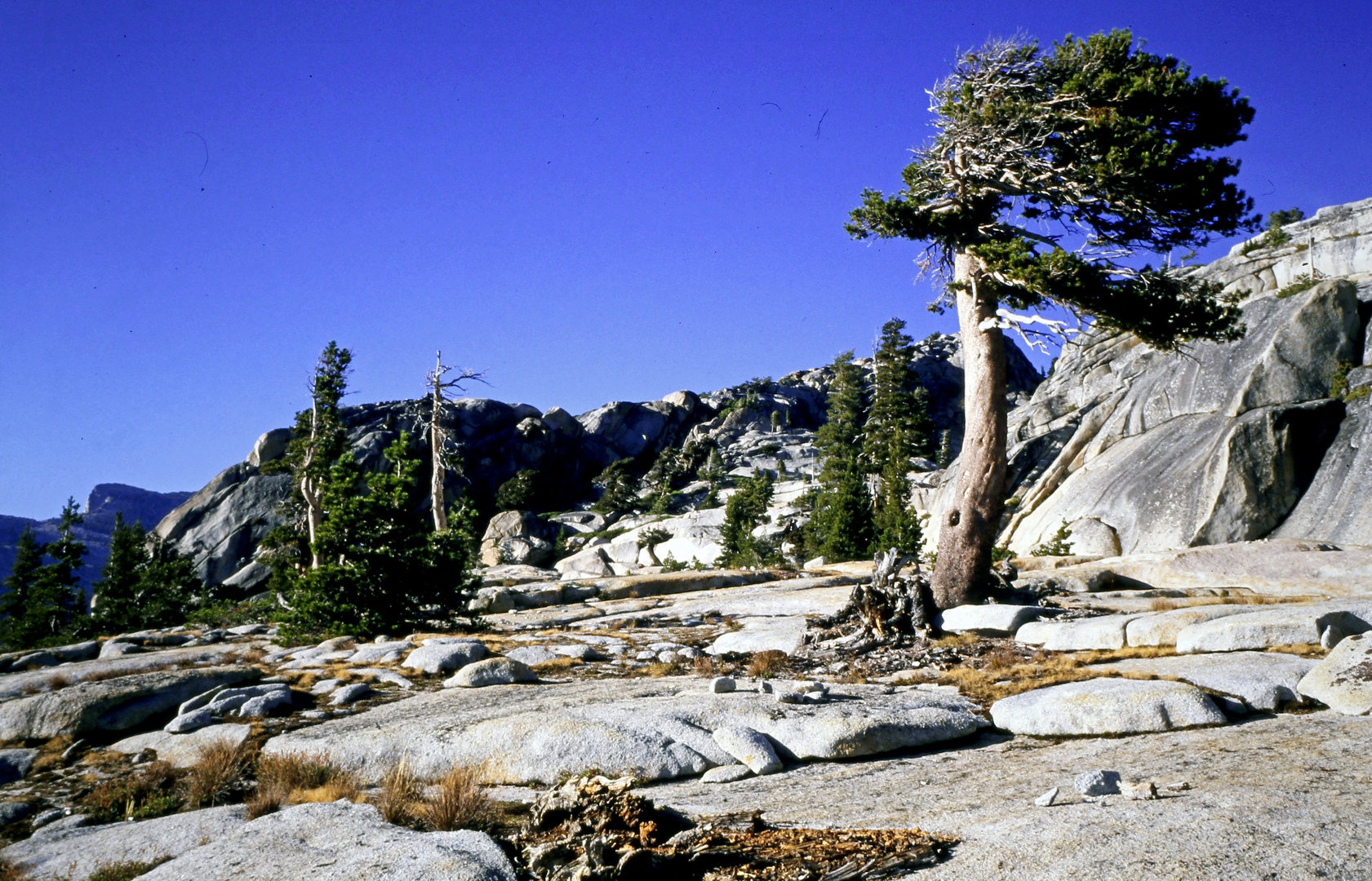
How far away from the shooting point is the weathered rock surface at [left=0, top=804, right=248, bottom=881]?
5586 mm

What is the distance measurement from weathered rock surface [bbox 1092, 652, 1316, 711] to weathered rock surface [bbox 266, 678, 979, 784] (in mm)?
2428

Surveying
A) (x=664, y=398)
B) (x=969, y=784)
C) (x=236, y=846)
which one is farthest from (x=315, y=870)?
(x=664, y=398)

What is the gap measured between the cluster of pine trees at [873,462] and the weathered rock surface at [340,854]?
96.6ft

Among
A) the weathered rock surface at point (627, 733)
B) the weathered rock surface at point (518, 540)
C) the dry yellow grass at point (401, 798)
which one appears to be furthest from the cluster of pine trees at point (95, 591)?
the dry yellow grass at point (401, 798)

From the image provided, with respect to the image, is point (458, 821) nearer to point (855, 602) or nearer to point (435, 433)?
point (855, 602)

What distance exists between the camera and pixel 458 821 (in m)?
5.76

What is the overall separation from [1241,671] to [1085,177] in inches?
397

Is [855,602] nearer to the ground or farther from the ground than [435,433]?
nearer to the ground

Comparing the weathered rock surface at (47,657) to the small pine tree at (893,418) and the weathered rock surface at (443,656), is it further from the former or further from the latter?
the small pine tree at (893,418)

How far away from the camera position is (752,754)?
7449mm

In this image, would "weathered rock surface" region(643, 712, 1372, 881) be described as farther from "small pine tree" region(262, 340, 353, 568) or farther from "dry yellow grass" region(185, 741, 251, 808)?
"small pine tree" region(262, 340, 353, 568)

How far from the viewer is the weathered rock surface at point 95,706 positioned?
10086 mm

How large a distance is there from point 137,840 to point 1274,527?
119 feet

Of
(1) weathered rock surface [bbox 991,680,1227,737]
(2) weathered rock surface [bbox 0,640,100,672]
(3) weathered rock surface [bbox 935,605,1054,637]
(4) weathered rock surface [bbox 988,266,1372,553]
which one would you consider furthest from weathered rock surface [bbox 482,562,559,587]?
(1) weathered rock surface [bbox 991,680,1227,737]
